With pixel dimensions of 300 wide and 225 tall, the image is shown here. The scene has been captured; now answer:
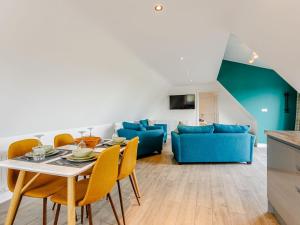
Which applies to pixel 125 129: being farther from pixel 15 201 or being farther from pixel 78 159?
pixel 15 201

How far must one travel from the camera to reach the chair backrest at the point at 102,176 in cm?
154

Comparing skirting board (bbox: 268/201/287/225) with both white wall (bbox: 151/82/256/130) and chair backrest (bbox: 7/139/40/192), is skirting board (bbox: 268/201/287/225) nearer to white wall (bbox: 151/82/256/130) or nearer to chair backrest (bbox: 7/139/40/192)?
chair backrest (bbox: 7/139/40/192)

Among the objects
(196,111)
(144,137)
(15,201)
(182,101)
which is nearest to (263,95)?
(196,111)

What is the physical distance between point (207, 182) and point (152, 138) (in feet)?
6.48

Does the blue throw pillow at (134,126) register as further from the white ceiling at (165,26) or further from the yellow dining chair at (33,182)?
the yellow dining chair at (33,182)

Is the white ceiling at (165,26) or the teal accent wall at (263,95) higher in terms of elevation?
the white ceiling at (165,26)

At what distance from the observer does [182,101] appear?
8195mm

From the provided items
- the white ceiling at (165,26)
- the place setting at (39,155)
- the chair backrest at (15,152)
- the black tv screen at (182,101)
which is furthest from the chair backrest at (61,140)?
the black tv screen at (182,101)

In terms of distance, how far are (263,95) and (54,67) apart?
6.35m

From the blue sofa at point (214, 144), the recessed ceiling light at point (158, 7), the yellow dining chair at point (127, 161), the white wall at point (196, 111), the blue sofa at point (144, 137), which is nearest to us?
the yellow dining chair at point (127, 161)

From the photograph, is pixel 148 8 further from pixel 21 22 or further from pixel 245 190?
pixel 245 190

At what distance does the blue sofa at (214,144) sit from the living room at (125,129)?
2 cm

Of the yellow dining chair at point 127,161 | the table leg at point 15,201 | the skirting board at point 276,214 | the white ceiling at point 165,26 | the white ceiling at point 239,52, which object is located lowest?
the skirting board at point 276,214

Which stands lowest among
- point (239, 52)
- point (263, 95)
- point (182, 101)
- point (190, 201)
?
point (190, 201)
